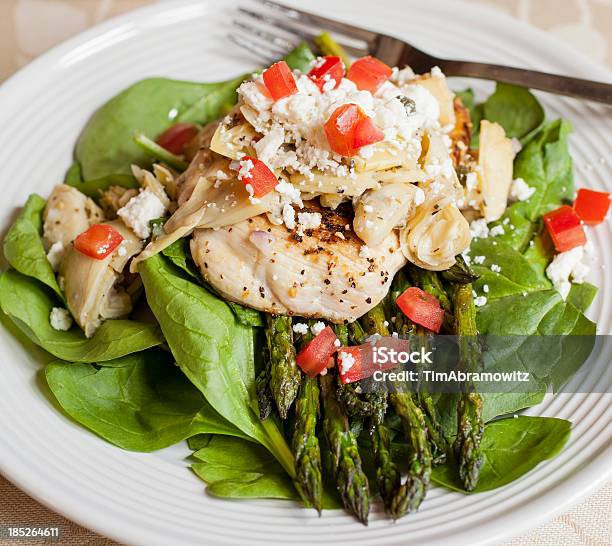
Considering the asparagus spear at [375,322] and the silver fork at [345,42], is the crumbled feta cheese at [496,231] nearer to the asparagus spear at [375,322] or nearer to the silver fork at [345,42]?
the asparagus spear at [375,322]

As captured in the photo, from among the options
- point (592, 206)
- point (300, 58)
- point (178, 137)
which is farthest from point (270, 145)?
point (592, 206)

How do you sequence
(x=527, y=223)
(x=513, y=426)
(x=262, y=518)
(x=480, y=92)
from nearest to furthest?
1. (x=262, y=518)
2. (x=513, y=426)
3. (x=527, y=223)
4. (x=480, y=92)

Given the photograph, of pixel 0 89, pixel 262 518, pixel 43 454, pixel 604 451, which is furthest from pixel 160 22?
pixel 604 451

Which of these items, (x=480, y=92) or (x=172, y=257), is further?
(x=480, y=92)

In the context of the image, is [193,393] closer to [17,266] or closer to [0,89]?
[17,266]

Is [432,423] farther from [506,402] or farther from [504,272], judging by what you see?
[504,272]
